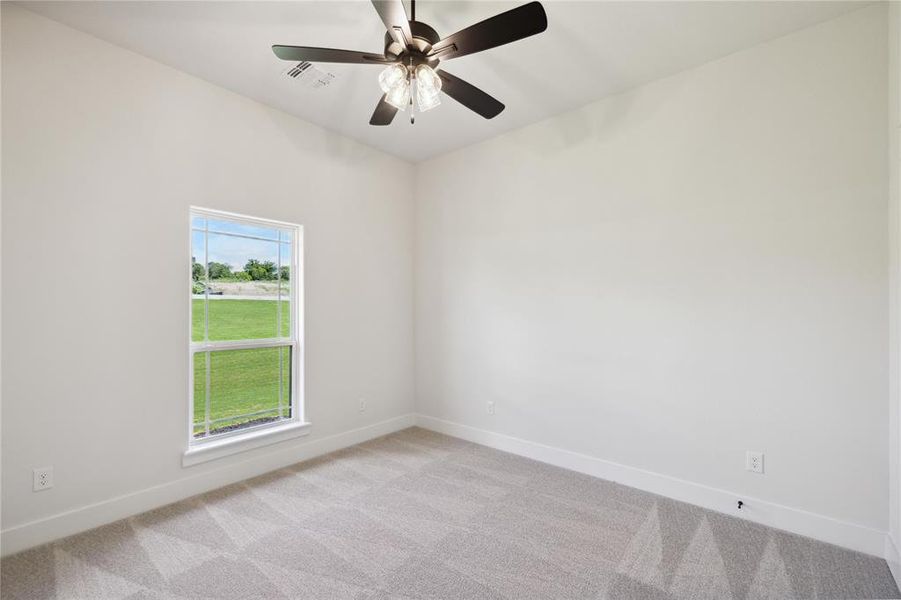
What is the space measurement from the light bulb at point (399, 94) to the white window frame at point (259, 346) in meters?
1.71

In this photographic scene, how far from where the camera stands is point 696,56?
2666mm

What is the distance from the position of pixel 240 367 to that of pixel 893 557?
413cm

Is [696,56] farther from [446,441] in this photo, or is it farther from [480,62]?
[446,441]

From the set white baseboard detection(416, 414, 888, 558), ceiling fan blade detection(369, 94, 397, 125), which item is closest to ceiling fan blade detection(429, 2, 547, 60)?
ceiling fan blade detection(369, 94, 397, 125)

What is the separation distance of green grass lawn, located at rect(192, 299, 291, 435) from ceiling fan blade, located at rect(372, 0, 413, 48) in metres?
2.33

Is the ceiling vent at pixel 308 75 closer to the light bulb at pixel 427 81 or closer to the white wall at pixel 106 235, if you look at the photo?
the white wall at pixel 106 235

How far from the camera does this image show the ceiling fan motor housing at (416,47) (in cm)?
189

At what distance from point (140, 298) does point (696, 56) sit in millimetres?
3885

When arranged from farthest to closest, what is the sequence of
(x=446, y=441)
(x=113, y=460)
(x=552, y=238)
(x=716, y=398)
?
(x=446, y=441) → (x=552, y=238) → (x=716, y=398) → (x=113, y=460)

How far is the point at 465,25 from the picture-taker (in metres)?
2.39

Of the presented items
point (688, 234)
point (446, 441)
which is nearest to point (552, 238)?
point (688, 234)

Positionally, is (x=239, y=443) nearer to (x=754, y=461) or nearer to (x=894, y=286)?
(x=754, y=461)

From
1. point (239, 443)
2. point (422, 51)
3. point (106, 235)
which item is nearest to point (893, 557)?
point (422, 51)

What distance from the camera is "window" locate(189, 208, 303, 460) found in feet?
9.98
